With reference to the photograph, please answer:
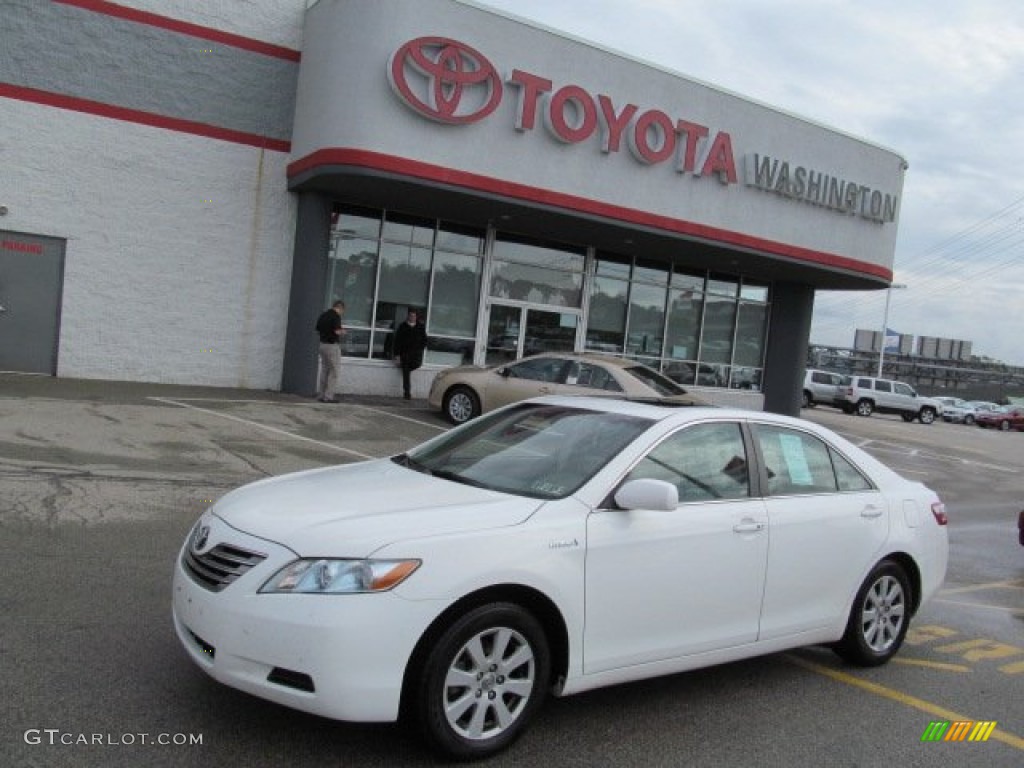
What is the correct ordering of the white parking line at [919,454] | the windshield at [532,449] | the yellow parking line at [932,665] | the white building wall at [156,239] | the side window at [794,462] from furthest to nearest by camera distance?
the white parking line at [919,454] → the white building wall at [156,239] → the yellow parking line at [932,665] → the side window at [794,462] → the windshield at [532,449]

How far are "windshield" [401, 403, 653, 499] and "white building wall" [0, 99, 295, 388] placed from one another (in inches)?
477

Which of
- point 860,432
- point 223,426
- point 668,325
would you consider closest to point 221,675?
point 223,426

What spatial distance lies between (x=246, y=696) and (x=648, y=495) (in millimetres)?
2022

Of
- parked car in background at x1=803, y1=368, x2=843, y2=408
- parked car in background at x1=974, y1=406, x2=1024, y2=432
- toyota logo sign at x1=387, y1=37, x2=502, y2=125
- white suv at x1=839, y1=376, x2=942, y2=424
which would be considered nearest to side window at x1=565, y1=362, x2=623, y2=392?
toyota logo sign at x1=387, y1=37, x2=502, y2=125

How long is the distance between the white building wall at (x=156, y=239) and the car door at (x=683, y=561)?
43.4 ft

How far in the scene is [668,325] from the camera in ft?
71.8

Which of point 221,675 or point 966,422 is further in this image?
point 966,422

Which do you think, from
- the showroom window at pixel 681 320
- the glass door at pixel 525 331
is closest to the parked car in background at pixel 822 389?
the showroom window at pixel 681 320

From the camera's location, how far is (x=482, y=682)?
3670 mm

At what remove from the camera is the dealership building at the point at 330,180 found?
14898mm

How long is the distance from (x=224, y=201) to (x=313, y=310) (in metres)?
2.53

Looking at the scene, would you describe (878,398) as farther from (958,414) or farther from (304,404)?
(304,404)

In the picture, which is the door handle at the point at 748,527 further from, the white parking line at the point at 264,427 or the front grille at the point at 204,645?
the white parking line at the point at 264,427

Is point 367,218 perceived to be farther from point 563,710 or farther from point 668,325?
point 563,710
